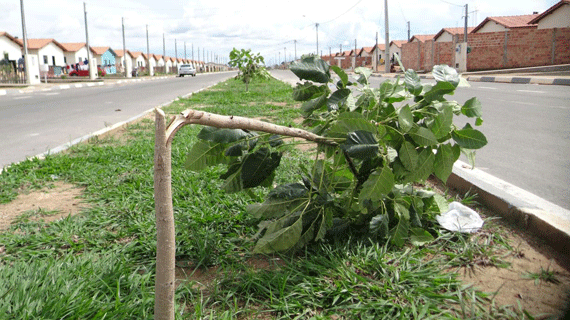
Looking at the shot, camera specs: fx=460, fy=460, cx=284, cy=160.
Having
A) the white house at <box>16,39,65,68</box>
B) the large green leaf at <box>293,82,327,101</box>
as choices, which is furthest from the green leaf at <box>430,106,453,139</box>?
the white house at <box>16,39,65,68</box>

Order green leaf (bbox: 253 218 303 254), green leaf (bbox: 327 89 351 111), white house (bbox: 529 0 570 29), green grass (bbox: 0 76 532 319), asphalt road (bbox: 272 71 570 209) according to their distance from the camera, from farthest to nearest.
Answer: white house (bbox: 529 0 570 29)
asphalt road (bbox: 272 71 570 209)
green leaf (bbox: 327 89 351 111)
green leaf (bbox: 253 218 303 254)
green grass (bbox: 0 76 532 319)

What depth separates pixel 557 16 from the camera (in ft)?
110

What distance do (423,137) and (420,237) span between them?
0.55 m

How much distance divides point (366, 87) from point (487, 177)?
1.52m

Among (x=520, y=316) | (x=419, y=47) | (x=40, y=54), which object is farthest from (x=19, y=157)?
(x=40, y=54)

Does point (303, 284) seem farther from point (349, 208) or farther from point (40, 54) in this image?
point (40, 54)

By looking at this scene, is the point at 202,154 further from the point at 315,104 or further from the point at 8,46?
the point at 8,46

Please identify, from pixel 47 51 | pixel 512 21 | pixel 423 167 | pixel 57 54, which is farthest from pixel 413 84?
pixel 57 54

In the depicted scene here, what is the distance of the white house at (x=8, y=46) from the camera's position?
4253 centimetres

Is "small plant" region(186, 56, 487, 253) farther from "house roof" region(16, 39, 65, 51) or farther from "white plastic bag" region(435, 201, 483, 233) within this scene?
"house roof" region(16, 39, 65, 51)

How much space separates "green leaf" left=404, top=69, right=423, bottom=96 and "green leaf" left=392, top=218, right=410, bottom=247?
0.70 meters

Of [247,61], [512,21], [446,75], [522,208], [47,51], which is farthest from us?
[47,51]

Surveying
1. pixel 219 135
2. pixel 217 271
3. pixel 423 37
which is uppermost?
pixel 423 37

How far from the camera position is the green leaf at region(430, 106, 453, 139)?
7.40ft
